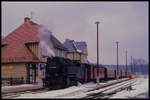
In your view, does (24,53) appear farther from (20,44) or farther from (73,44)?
(73,44)

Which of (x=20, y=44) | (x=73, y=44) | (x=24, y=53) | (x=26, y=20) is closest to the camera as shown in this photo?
(x=24, y=53)

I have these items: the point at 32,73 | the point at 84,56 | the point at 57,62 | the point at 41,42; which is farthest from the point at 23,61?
the point at 84,56

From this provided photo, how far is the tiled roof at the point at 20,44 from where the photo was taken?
31.1 m

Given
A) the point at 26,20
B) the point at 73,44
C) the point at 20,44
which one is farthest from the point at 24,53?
Result: the point at 73,44

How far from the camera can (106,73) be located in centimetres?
3825

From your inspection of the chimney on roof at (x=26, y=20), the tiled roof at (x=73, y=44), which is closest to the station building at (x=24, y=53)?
the chimney on roof at (x=26, y=20)

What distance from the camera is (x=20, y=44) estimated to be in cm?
3378

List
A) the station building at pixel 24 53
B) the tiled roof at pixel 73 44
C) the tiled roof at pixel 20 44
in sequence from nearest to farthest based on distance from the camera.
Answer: the station building at pixel 24 53 < the tiled roof at pixel 20 44 < the tiled roof at pixel 73 44

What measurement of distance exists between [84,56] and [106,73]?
16.6 metres

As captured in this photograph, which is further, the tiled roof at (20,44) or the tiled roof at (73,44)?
the tiled roof at (73,44)

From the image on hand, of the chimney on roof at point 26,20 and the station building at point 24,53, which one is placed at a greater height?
the chimney on roof at point 26,20

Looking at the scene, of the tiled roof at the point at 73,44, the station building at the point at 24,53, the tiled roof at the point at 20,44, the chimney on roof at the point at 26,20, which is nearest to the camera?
the station building at the point at 24,53

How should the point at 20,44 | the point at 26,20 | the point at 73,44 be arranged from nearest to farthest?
the point at 20,44 → the point at 26,20 → the point at 73,44

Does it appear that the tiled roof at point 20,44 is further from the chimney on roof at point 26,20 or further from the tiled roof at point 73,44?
the tiled roof at point 73,44
